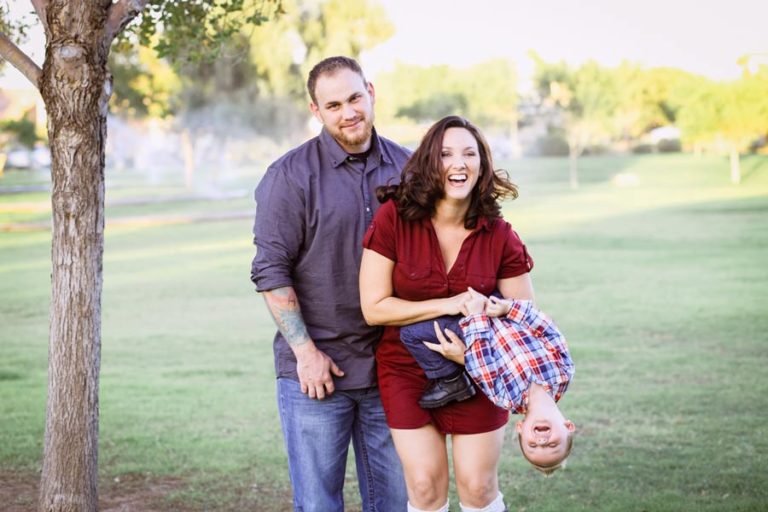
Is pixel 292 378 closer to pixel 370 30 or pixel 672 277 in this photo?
pixel 672 277

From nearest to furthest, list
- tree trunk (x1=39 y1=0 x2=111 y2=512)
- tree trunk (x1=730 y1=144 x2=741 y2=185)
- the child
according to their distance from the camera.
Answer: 1. the child
2. tree trunk (x1=39 y1=0 x2=111 y2=512)
3. tree trunk (x1=730 y1=144 x2=741 y2=185)

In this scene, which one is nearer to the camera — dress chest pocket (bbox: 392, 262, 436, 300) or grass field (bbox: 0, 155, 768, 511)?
dress chest pocket (bbox: 392, 262, 436, 300)

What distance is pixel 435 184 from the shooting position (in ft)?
10.0

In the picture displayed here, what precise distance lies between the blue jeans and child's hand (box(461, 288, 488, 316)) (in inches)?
20.9

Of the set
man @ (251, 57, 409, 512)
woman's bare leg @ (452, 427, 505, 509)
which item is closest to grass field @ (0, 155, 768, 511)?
man @ (251, 57, 409, 512)

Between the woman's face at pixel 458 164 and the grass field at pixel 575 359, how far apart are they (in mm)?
2620

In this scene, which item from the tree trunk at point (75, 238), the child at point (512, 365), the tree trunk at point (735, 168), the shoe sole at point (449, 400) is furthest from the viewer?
the tree trunk at point (735, 168)

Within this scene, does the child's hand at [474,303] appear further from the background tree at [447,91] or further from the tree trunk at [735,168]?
the background tree at [447,91]

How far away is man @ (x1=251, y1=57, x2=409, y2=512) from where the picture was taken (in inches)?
129

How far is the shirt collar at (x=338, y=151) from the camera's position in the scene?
3.35m

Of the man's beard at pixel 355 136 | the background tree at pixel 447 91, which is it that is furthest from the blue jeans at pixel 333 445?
the background tree at pixel 447 91

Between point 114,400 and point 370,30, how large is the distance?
30.4 metres

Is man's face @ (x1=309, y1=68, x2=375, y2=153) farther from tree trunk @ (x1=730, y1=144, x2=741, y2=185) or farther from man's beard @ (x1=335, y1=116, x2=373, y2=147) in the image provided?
tree trunk @ (x1=730, y1=144, x2=741, y2=185)

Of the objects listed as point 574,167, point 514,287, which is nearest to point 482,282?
point 514,287
